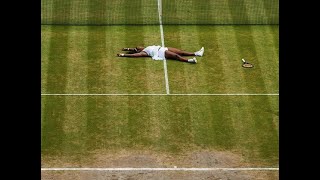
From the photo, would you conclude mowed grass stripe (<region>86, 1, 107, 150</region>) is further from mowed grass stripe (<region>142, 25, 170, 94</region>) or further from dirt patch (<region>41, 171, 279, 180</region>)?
dirt patch (<region>41, 171, 279, 180</region>)

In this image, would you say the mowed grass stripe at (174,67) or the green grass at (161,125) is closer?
the green grass at (161,125)

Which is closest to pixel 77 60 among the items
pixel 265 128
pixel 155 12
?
pixel 155 12

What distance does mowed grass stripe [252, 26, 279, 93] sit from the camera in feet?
69.8

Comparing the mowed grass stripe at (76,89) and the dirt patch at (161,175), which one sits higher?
the mowed grass stripe at (76,89)

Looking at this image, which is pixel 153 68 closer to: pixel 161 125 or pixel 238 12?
pixel 161 125

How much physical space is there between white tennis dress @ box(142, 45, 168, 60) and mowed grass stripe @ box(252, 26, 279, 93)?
3.47 meters

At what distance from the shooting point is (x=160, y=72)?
21.8 metres

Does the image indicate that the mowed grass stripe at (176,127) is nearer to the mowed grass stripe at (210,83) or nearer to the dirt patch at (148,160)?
the mowed grass stripe at (210,83)

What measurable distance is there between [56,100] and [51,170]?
191 inches

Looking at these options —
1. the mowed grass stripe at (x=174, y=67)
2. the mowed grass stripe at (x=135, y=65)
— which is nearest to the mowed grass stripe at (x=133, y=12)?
the mowed grass stripe at (x=135, y=65)

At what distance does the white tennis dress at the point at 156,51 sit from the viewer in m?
22.7

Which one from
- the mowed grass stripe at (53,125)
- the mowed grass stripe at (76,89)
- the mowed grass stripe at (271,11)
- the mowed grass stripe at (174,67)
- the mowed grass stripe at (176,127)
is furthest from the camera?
the mowed grass stripe at (271,11)
